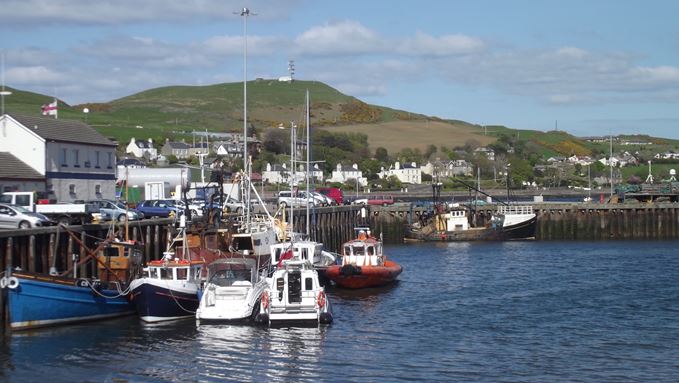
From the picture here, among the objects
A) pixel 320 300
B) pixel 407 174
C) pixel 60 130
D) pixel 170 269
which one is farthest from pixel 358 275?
pixel 407 174

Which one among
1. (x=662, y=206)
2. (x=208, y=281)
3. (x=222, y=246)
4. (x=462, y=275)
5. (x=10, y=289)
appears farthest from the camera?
(x=662, y=206)

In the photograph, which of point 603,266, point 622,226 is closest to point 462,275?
point 603,266

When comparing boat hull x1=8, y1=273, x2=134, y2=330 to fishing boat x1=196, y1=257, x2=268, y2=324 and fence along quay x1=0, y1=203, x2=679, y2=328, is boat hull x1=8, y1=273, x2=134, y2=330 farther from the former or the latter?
fence along quay x1=0, y1=203, x2=679, y2=328

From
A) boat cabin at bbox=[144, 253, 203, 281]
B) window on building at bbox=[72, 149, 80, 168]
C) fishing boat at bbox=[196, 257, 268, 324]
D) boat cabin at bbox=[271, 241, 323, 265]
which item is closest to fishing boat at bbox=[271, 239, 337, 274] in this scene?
boat cabin at bbox=[271, 241, 323, 265]

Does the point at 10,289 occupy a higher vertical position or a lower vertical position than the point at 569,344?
higher

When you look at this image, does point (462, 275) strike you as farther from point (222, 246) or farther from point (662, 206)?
point (662, 206)

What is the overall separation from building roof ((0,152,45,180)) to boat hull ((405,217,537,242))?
44319 millimetres

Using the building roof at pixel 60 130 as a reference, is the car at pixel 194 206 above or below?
below

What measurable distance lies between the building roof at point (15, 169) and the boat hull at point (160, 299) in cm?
2050

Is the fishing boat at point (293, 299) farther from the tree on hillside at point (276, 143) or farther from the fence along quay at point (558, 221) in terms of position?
Result: the tree on hillside at point (276, 143)

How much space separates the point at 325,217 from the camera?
81250 mm

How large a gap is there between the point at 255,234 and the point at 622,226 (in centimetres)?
5446

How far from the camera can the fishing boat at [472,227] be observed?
308 ft

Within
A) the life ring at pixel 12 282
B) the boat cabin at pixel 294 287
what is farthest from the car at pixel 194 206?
the life ring at pixel 12 282
